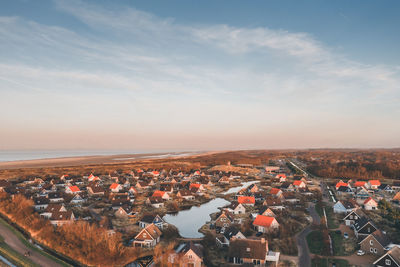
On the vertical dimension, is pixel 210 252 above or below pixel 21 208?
below

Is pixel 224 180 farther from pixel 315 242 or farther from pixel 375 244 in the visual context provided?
pixel 375 244

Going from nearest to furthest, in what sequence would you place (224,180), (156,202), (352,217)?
1. (352,217)
2. (156,202)
3. (224,180)

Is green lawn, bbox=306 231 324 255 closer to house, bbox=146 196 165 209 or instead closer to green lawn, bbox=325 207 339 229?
green lawn, bbox=325 207 339 229

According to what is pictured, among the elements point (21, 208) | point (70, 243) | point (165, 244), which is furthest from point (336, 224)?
point (21, 208)

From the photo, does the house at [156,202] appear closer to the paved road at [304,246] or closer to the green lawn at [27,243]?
the green lawn at [27,243]

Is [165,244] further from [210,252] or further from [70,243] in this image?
[70,243]

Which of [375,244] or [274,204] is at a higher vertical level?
[375,244]

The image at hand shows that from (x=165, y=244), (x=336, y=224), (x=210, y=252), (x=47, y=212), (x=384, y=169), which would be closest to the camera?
(x=210, y=252)

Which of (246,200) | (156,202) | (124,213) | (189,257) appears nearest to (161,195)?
(156,202)
